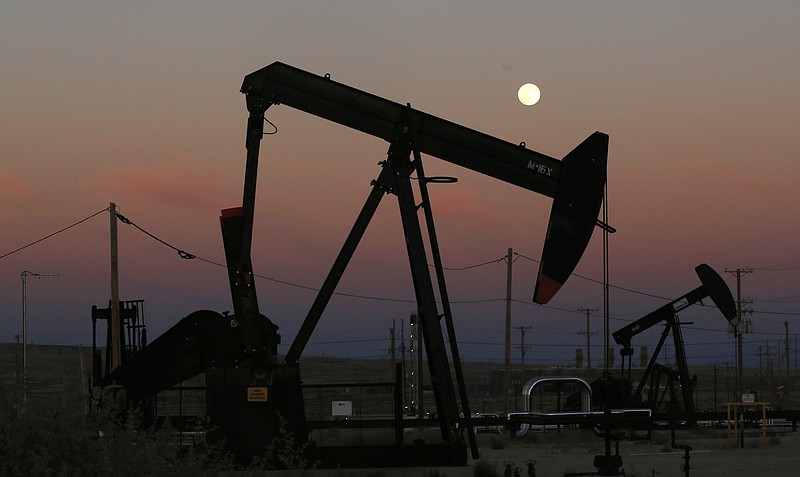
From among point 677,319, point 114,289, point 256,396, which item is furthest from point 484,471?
point 114,289

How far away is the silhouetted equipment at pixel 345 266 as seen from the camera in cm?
1636

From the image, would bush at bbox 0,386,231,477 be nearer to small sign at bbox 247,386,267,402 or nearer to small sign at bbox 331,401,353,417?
small sign at bbox 247,386,267,402

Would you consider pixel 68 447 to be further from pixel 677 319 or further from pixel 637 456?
pixel 677 319

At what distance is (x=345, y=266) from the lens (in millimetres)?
16984

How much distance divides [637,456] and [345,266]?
11.0 m

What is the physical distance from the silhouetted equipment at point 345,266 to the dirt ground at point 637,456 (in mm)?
785

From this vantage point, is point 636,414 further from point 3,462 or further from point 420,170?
point 3,462

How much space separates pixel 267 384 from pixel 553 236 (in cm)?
469

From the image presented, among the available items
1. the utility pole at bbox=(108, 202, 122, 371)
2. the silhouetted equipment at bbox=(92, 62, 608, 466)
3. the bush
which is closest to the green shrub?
the silhouetted equipment at bbox=(92, 62, 608, 466)

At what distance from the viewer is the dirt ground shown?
17.9 meters

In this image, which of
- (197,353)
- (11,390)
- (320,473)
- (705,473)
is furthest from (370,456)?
(11,390)

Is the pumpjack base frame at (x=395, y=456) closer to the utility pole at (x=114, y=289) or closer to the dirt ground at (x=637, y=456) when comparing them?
the dirt ground at (x=637, y=456)

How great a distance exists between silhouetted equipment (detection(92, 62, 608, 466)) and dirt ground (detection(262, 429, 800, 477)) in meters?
0.78

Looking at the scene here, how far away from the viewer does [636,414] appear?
32.2 metres
